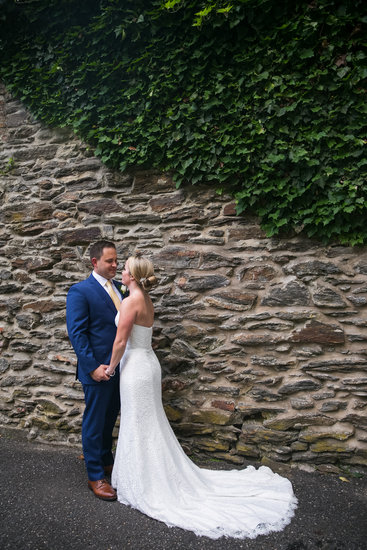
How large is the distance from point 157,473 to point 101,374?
0.90 metres

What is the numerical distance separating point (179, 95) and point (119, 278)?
1971 millimetres

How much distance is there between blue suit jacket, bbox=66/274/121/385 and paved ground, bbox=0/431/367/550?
97cm

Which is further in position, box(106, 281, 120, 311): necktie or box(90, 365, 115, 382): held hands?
box(106, 281, 120, 311): necktie

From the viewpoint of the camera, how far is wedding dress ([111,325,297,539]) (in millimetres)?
2766

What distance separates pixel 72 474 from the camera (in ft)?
11.8

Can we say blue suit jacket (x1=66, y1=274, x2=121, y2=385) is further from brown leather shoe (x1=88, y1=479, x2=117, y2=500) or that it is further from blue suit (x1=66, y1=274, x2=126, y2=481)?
brown leather shoe (x1=88, y1=479, x2=117, y2=500)

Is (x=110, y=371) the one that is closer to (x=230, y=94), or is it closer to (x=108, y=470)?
(x=108, y=470)

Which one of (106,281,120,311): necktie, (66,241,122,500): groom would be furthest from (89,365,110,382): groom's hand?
(106,281,120,311): necktie

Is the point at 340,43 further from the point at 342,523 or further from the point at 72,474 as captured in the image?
the point at 72,474

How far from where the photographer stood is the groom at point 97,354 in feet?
10.6

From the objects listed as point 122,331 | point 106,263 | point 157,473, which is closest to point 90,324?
point 122,331

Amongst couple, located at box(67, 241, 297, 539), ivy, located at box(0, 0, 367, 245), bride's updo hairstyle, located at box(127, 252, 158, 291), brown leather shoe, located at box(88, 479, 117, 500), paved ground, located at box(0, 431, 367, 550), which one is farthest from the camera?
ivy, located at box(0, 0, 367, 245)

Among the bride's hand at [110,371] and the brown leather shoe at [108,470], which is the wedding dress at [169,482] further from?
the brown leather shoe at [108,470]

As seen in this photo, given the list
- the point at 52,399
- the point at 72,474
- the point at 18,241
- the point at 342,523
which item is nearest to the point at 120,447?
the point at 72,474
